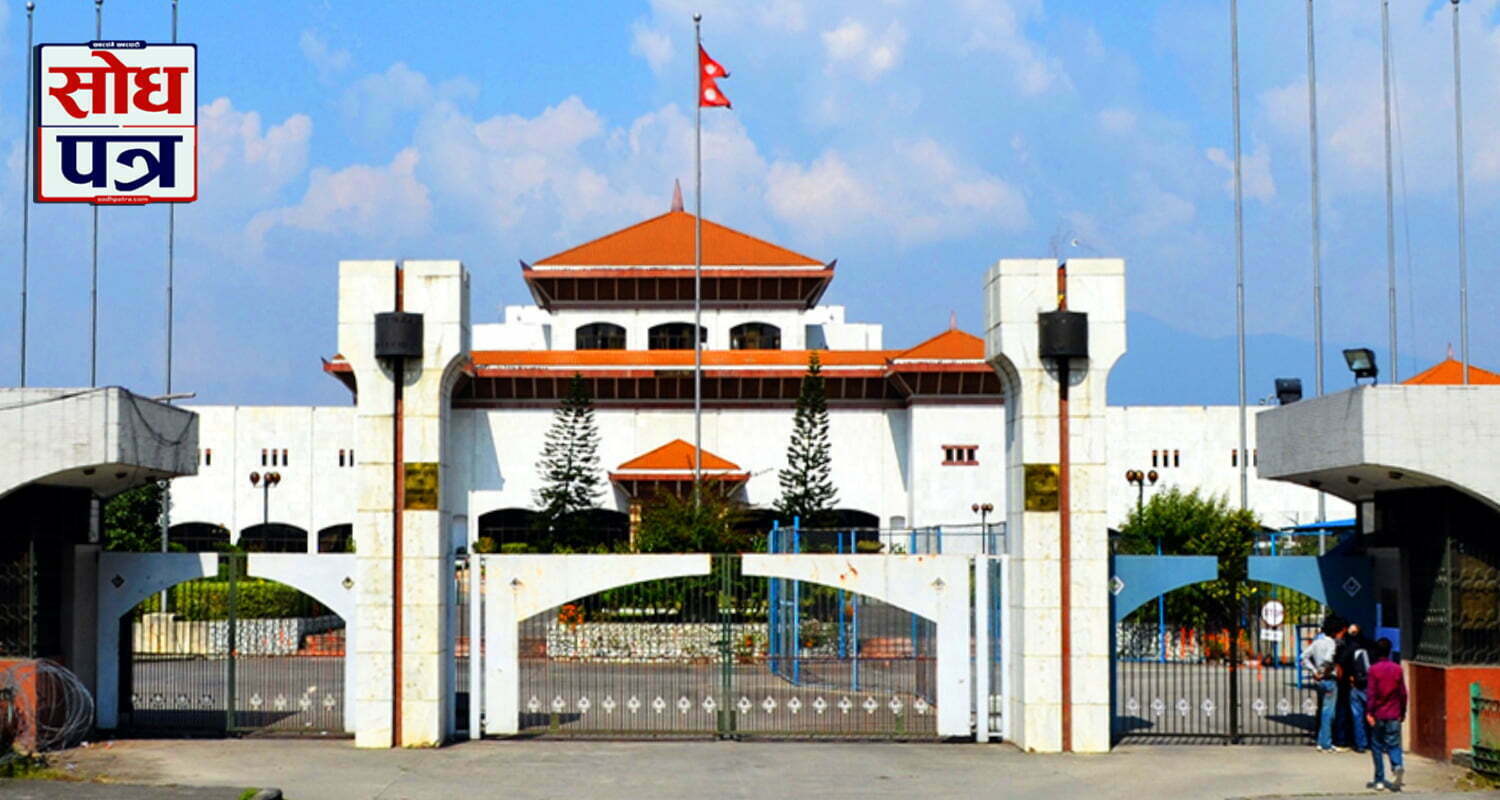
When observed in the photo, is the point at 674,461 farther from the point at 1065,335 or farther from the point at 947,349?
the point at 1065,335

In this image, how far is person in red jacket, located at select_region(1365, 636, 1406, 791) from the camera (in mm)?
15688

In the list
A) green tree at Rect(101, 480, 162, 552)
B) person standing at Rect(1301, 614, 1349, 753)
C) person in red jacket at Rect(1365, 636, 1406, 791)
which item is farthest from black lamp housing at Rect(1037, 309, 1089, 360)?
green tree at Rect(101, 480, 162, 552)

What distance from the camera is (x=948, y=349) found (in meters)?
51.2

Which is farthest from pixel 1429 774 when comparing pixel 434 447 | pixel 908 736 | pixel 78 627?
pixel 78 627

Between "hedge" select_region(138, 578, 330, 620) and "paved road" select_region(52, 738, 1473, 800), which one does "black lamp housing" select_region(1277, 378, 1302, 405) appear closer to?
"paved road" select_region(52, 738, 1473, 800)

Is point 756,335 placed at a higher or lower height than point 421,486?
higher

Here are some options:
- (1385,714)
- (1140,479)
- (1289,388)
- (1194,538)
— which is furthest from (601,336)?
(1385,714)

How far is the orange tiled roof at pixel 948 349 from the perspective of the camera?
50.8 metres

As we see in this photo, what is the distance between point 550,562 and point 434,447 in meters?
1.83

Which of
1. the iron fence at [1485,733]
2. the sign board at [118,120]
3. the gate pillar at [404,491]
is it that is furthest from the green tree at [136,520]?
the iron fence at [1485,733]

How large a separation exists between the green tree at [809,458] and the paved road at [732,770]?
3152cm

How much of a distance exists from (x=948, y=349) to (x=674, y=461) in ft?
28.7

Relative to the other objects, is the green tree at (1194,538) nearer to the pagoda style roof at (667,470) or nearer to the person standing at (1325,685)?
the person standing at (1325,685)

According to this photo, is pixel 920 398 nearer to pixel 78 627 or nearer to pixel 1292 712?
pixel 1292 712
